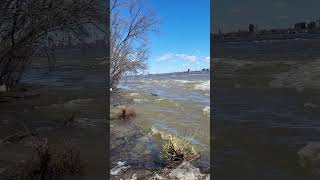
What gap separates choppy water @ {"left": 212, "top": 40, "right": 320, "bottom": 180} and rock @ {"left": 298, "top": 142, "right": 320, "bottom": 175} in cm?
13

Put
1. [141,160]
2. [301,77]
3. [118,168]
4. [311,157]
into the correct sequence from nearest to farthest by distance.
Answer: [118,168]
[141,160]
[311,157]
[301,77]

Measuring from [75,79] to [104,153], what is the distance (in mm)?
20256

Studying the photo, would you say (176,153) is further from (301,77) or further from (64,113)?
(301,77)

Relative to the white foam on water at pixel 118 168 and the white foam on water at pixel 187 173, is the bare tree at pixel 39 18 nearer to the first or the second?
the white foam on water at pixel 118 168

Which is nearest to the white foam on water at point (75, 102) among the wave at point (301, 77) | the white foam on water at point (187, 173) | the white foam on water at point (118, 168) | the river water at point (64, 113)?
the river water at point (64, 113)

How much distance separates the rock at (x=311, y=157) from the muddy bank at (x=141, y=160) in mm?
2386

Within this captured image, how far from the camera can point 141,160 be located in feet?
36.2

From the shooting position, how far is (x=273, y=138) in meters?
13.4

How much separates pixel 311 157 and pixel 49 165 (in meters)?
6.33

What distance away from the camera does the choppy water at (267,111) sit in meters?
10.7

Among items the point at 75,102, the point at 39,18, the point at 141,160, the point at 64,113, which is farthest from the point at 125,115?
the point at 39,18

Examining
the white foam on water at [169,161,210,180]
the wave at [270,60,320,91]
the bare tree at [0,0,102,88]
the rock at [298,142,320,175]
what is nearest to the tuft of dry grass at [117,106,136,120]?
the bare tree at [0,0,102,88]

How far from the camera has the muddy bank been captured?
9.71 meters

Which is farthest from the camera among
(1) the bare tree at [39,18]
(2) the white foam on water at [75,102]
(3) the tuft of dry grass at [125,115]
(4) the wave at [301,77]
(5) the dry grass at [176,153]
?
(4) the wave at [301,77]
